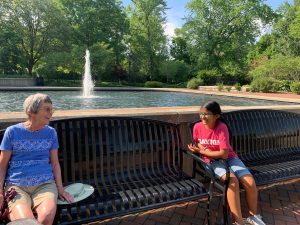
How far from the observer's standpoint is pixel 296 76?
2538 centimetres

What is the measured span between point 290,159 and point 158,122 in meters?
2.00

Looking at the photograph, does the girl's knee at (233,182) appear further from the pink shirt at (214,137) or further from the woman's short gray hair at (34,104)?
the woman's short gray hair at (34,104)

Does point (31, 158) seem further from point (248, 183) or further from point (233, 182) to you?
point (248, 183)

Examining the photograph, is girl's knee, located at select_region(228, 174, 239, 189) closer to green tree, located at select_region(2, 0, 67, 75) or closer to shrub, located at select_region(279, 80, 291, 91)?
shrub, located at select_region(279, 80, 291, 91)

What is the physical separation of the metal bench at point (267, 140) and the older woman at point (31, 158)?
177 cm

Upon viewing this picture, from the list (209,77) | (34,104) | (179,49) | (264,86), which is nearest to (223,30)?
(179,49)

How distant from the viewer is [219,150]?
3.25 metres

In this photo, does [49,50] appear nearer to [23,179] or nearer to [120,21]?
[120,21]

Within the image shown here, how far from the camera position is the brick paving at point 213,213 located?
3242 millimetres

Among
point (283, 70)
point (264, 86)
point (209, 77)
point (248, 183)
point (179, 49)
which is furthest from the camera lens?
point (179, 49)

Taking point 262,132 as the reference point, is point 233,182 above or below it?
below

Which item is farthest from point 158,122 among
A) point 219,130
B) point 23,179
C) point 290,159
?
point 290,159

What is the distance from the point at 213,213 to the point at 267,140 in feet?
4.63

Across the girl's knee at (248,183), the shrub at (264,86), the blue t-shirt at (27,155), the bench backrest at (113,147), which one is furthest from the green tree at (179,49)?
the blue t-shirt at (27,155)
